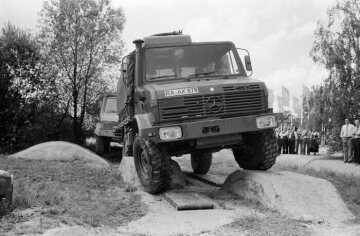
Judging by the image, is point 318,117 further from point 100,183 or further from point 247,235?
point 247,235

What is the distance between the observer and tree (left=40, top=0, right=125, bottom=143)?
81.2 feet

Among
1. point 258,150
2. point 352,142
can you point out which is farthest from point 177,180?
point 352,142

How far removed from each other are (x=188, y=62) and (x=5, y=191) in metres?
3.85

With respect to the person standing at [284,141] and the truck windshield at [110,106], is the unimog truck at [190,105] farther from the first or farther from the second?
the person standing at [284,141]

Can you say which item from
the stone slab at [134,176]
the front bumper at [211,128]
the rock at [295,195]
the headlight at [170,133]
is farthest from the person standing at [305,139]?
the headlight at [170,133]

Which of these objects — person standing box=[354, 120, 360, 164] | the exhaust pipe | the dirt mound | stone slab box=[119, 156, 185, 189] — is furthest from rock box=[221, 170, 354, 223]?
person standing box=[354, 120, 360, 164]

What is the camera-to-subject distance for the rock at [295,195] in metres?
7.01

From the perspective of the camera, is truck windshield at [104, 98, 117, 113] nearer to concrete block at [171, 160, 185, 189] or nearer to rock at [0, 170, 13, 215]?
concrete block at [171, 160, 185, 189]

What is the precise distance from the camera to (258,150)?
353 inches

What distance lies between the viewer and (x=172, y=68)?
340 inches

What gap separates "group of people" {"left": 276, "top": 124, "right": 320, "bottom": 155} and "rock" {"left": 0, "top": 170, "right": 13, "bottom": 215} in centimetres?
1643

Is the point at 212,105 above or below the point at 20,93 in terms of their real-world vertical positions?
below

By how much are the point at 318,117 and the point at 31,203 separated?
16643 millimetres

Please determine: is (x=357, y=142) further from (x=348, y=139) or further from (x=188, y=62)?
(x=188, y=62)
